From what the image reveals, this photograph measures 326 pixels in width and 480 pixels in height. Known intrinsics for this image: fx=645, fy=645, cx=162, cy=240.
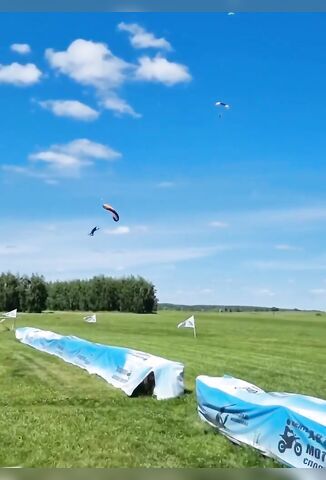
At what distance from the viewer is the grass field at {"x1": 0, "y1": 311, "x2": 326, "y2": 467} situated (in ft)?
22.8

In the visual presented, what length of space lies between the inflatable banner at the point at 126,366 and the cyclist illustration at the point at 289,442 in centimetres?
418

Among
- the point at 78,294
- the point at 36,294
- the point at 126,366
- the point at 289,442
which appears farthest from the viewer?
the point at 36,294

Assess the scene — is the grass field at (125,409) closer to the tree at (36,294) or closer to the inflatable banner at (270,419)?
the inflatable banner at (270,419)

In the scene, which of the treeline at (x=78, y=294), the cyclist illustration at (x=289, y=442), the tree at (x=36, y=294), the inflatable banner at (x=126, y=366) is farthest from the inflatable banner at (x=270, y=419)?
the tree at (x=36, y=294)

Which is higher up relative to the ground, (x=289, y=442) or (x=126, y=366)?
(x=126, y=366)

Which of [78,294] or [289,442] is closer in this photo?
[289,442]

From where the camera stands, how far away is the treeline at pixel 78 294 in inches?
1053

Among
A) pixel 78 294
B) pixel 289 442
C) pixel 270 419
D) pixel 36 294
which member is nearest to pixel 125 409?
pixel 270 419

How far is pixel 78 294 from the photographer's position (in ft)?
91.5

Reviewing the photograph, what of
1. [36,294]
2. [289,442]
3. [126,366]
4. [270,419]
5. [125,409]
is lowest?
[125,409]

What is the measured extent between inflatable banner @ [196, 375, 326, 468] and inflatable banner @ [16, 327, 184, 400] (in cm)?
216

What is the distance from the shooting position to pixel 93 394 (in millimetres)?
10930

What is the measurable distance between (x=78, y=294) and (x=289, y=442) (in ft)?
73.2

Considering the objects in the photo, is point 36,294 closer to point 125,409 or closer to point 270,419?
point 125,409
